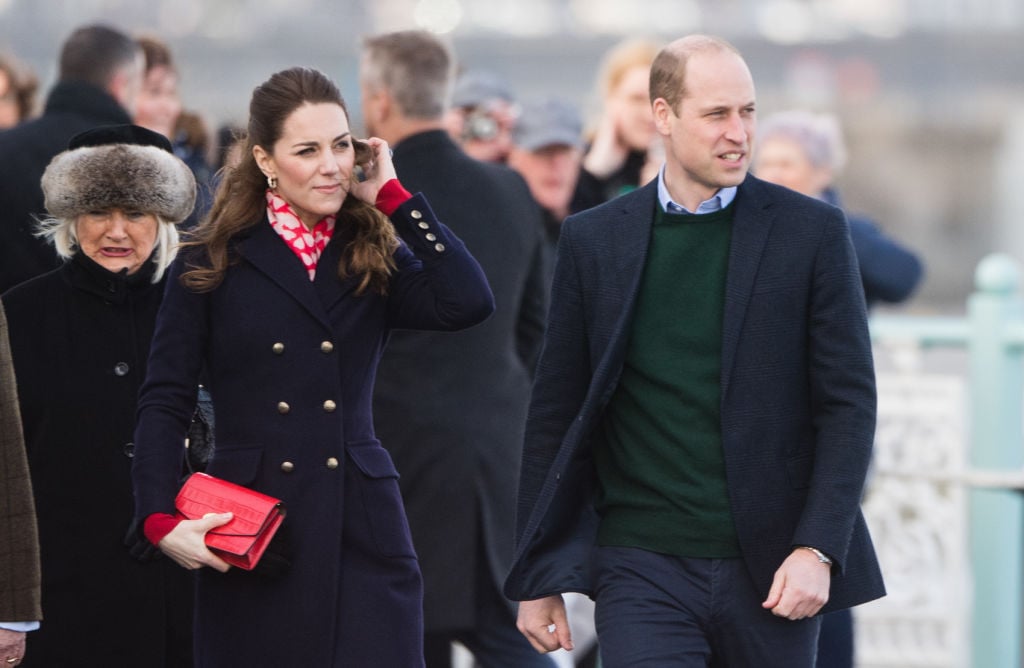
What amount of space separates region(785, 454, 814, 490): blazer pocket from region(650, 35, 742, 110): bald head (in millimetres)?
824

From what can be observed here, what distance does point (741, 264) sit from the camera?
4.22 m

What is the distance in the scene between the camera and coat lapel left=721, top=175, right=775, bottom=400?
4195mm

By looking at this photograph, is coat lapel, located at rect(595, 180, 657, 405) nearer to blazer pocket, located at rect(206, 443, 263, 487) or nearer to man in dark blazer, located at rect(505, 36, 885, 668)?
man in dark blazer, located at rect(505, 36, 885, 668)

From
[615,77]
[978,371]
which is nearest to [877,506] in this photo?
[978,371]

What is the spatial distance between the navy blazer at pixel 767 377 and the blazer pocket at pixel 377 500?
0.92ft

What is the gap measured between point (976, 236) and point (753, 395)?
2402cm

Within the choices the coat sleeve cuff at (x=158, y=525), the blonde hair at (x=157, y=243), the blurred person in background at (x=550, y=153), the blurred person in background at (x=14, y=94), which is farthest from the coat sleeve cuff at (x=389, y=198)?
the blurred person in background at (x=14, y=94)

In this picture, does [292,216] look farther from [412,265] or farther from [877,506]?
[877,506]

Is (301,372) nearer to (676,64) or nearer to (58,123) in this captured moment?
(676,64)

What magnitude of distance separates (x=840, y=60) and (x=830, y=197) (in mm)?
20477

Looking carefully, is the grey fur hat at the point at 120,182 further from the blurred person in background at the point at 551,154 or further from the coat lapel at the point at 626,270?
the blurred person in background at the point at 551,154

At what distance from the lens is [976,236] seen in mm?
27406

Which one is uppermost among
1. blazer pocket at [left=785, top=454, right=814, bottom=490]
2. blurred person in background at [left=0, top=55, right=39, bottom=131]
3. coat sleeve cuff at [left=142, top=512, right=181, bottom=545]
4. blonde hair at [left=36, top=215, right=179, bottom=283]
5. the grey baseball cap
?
blurred person in background at [left=0, top=55, right=39, bottom=131]

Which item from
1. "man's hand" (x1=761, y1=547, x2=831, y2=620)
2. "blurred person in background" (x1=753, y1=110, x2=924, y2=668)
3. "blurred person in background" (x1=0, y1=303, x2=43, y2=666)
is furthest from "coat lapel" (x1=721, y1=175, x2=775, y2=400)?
"blurred person in background" (x1=753, y1=110, x2=924, y2=668)
